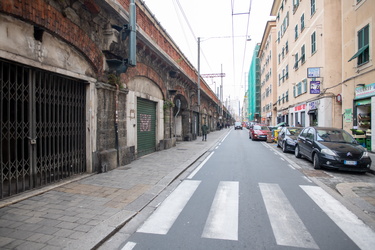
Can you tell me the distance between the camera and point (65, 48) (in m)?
5.75

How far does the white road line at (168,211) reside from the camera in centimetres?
354

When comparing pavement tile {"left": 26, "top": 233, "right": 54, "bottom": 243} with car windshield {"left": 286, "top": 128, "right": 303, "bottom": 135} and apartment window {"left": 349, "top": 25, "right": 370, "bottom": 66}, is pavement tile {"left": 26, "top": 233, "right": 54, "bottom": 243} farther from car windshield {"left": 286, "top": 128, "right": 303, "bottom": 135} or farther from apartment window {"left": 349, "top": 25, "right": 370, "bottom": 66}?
apartment window {"left": 349, "top": 25, "right": 370, "bottom": 66}

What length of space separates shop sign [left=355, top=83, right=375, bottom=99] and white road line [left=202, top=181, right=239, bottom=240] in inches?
404

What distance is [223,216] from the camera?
12.9 feet

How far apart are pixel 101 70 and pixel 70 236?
530 centimetres

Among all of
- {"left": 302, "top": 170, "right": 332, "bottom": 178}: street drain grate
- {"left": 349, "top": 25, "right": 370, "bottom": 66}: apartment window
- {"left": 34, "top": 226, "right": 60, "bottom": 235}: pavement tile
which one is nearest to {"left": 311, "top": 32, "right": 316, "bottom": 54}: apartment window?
{"left": 349, "top": 25, "right": 370, "bottom": 66}: apartment window

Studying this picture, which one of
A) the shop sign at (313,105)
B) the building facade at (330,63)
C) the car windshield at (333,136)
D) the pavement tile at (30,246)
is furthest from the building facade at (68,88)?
the shop sign at (313,105)

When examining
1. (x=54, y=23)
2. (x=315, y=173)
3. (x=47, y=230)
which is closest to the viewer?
(x=47, y=230)

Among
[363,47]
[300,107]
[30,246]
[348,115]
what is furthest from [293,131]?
[30,246]

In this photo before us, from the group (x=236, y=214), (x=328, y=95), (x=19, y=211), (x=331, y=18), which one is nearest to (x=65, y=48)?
(x=19, y=211)

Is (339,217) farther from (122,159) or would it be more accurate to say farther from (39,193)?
(122,159)

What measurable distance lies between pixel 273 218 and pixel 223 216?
85 cm

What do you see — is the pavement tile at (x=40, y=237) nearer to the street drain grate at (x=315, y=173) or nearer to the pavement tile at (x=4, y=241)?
the pavement tile at (x=4, y=241)

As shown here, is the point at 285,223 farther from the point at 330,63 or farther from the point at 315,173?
the point at 330,63
